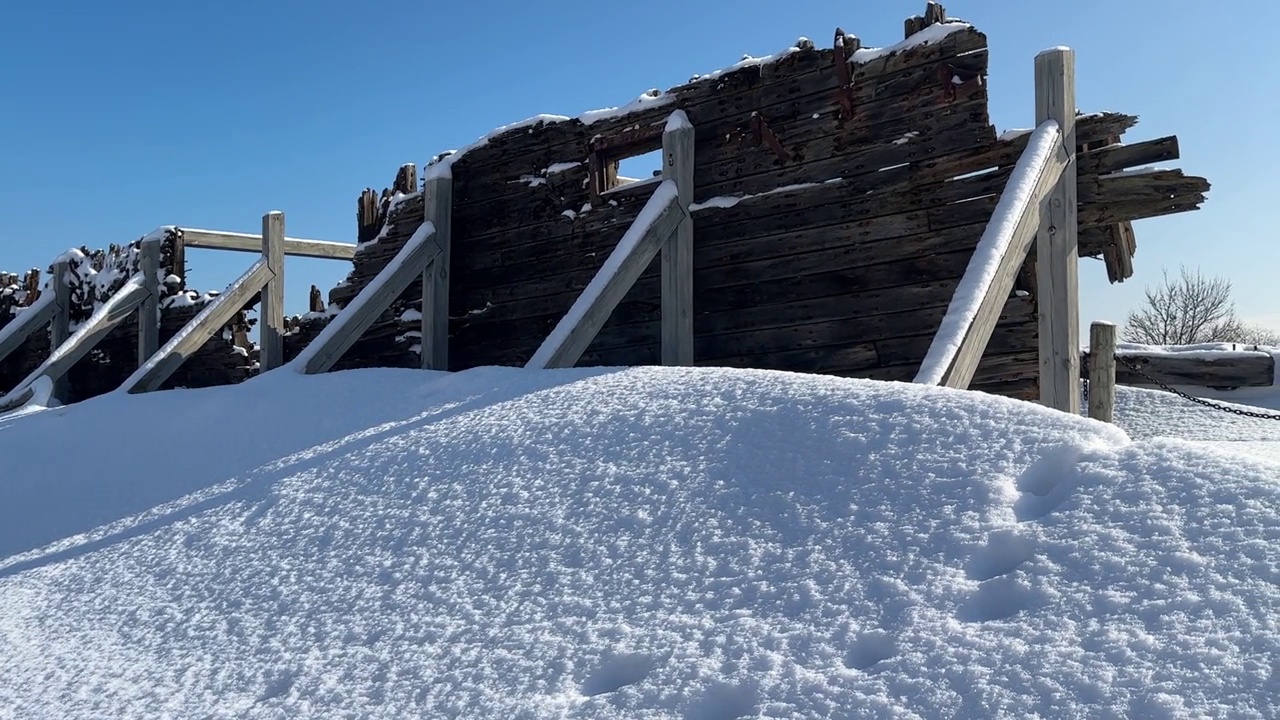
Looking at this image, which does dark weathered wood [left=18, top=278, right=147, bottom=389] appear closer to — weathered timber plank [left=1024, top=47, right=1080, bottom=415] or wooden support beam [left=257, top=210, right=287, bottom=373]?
wooden support beam [left=257, top=210, right=287, bottom=373]

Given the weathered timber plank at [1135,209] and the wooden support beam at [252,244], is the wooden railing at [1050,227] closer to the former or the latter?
the weathered timber plank at [1135,209]

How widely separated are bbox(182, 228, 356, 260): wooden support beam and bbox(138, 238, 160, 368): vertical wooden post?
344 millimetres

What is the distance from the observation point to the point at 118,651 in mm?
2793

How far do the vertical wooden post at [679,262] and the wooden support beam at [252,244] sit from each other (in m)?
4.78

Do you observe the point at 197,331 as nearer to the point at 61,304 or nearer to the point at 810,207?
the point at 61,304

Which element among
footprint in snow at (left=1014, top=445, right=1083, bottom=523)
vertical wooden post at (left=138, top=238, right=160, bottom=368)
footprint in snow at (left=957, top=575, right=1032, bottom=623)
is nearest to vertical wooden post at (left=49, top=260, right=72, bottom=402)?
vertical wooden post at (left=138, top=238, right=160, bottom=368)

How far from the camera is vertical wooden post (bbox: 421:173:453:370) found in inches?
283

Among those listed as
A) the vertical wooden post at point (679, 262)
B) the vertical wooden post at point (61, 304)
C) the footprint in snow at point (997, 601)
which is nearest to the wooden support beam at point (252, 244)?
the vertical wooden post at point (61, 304)

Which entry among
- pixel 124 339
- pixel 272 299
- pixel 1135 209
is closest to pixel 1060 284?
pixel 1135 209

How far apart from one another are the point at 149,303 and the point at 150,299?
42 millimetres

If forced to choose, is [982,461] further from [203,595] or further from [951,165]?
[951,165]

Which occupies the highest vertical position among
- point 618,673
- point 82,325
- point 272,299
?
point 272,299

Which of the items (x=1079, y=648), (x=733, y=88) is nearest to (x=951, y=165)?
(x=733, y=88)

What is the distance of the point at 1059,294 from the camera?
4582 mm
